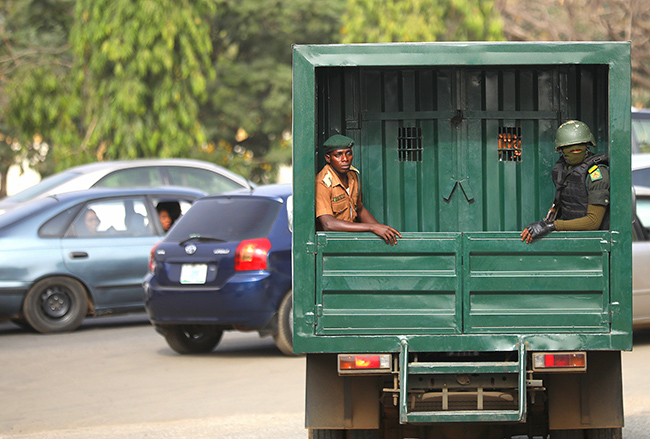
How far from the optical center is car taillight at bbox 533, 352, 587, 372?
5.66m

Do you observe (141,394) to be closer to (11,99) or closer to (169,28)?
(169,28)

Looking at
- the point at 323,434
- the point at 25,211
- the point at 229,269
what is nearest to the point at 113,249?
the point at 25,211

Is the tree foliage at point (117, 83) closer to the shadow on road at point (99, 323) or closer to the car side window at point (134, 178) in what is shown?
the car side window at point (134, 178)

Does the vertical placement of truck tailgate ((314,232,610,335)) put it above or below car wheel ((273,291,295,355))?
above

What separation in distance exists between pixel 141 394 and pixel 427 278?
3.95 meters

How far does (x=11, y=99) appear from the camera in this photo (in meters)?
29.0

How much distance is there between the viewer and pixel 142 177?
52.4ft

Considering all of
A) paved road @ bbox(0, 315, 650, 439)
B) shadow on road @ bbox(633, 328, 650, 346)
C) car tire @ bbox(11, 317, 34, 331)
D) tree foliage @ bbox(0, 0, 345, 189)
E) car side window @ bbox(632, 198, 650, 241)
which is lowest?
paved road @ bbox(0, 315, 650, 439)

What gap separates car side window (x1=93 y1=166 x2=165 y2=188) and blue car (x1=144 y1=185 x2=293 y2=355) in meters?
5.11

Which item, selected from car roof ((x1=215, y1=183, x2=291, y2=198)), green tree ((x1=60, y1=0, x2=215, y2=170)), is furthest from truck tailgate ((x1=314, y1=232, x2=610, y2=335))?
green tree ((x1=60, y1=0, x2=215, y2=170))

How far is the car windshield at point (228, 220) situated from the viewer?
34.1 ft

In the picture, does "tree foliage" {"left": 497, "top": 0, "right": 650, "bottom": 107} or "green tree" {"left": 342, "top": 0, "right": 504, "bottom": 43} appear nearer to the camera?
"tree foliage" {"left": 497, "top": 0, "right": 650, "bottom": 107}

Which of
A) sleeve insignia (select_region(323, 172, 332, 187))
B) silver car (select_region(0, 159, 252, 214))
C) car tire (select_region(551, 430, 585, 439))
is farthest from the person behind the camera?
silver car (select_region(0, 159, 252, 214))

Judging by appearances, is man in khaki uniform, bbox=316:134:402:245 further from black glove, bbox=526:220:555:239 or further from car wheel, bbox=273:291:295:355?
car wheel, bbox=273:291:295:355
